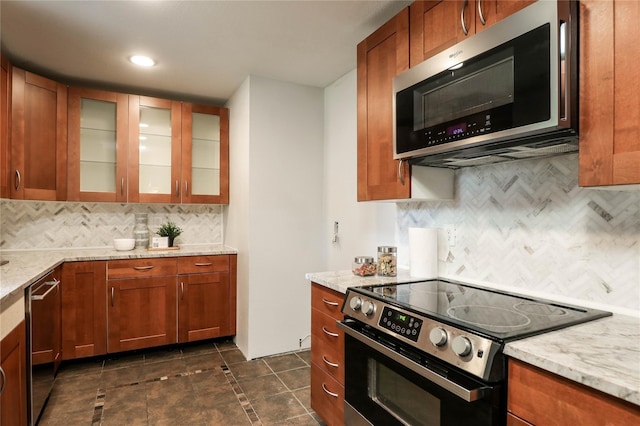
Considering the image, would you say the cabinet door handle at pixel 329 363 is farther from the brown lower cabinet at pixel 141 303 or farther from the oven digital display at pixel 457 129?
the brown lower cabinet at pixel 141 303

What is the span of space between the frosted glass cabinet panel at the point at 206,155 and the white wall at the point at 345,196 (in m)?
1.06

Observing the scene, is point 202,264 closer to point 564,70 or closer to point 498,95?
point 498,95

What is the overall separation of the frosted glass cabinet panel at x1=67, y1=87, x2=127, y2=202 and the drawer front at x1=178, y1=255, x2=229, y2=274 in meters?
0.82

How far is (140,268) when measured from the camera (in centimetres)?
312

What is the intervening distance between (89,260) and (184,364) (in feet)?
3.72

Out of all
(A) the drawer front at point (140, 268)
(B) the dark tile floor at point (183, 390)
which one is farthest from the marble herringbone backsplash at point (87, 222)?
(B) the dark tile floor at point (183, 390)

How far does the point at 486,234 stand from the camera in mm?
1873

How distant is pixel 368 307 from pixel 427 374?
1.39ft

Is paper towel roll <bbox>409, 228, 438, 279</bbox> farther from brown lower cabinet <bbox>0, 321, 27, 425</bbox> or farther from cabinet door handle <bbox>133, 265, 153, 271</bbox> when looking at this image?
cabinet door handle <bbox>133, 265, 153, 271</bbox>

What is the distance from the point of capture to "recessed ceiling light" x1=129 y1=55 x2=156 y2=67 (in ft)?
8.95

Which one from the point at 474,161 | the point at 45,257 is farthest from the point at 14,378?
the point at 474,161

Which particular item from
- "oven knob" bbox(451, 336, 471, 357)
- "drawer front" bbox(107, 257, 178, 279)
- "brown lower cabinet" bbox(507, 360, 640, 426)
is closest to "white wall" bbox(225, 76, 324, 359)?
"drawer front" bbox(107, 257, 178, 279)

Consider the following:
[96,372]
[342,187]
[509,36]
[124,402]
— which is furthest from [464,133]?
[96,372]

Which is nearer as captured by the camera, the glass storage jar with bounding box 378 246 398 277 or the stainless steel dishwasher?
the stainless steel dishwasher
